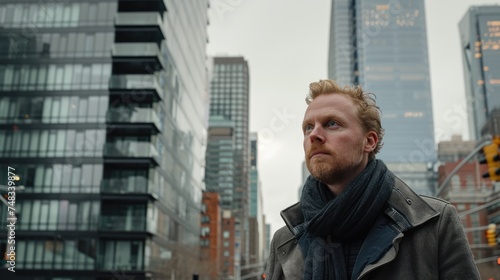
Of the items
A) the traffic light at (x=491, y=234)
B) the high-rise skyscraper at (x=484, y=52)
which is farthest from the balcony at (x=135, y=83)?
the high-rise skyscraper at (x=484, y=52)

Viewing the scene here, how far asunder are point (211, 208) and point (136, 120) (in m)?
59.6

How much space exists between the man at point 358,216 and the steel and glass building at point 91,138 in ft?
129

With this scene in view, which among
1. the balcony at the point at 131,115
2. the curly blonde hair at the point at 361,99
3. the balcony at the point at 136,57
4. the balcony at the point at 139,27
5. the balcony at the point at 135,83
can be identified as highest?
the balcony at the point at 139,27

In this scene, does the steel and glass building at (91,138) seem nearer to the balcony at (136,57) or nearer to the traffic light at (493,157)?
the balcony at (136,57)

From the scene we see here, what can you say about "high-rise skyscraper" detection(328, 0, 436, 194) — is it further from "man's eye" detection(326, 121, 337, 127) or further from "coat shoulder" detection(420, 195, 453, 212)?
"man's eye" detection(326, 121, 337, 127)

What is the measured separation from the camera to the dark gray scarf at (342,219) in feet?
7.60

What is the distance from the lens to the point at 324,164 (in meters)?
2.43

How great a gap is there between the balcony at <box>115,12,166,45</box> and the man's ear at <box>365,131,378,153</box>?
Answer: 45071 millimetres

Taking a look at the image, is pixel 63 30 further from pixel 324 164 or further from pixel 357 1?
pixel 357 1

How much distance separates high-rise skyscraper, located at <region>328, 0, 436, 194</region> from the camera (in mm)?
167125

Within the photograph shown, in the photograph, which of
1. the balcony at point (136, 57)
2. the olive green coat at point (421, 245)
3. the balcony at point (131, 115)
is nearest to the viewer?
the olive green coat at point (421, 245)

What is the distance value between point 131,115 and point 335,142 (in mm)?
43523

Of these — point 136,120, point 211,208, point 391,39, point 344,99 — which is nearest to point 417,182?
point 391,39

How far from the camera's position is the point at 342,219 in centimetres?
233
